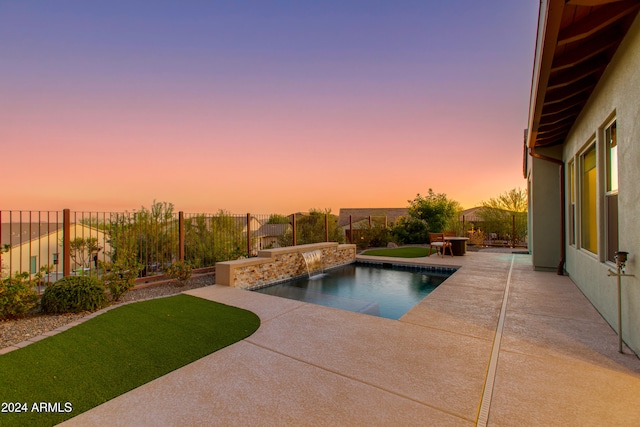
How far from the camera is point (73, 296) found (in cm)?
462

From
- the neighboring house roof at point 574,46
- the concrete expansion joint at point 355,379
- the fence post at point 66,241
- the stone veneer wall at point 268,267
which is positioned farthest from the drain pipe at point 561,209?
the fence post at point 66,241

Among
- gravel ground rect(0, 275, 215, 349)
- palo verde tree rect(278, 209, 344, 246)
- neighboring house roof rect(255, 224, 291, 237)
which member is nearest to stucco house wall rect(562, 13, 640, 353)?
gravel ground rect(0, 275, 215, 349)

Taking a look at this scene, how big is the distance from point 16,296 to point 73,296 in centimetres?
67

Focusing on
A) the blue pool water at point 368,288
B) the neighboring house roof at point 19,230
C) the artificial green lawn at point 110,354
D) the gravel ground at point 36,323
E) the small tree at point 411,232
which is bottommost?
the blue pool water at point 368,288

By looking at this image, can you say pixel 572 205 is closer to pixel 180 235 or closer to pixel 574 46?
pixel 574 46

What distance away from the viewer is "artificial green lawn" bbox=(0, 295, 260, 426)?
2.27 metres

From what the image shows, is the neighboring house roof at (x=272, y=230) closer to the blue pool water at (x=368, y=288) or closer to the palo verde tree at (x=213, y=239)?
the palo verde tree at (x=213, y=239)

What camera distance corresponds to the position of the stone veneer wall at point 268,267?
668 centimetres

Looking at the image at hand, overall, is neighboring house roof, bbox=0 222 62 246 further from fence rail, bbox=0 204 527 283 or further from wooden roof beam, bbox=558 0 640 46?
wooden roof beam, bbox=558 0 640 46

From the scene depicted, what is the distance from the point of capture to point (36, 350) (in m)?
3.14

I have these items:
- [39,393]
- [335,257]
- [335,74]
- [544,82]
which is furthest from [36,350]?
[335,74]

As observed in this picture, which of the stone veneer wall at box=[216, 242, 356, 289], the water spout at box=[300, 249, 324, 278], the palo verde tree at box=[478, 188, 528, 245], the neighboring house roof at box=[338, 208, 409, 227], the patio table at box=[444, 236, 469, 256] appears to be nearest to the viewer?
the stone veneer wall at box=[216, 242, 356, 289]

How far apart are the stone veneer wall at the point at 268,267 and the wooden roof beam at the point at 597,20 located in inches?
268

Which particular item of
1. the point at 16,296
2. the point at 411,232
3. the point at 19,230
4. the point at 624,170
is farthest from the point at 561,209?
the point at 19,230
